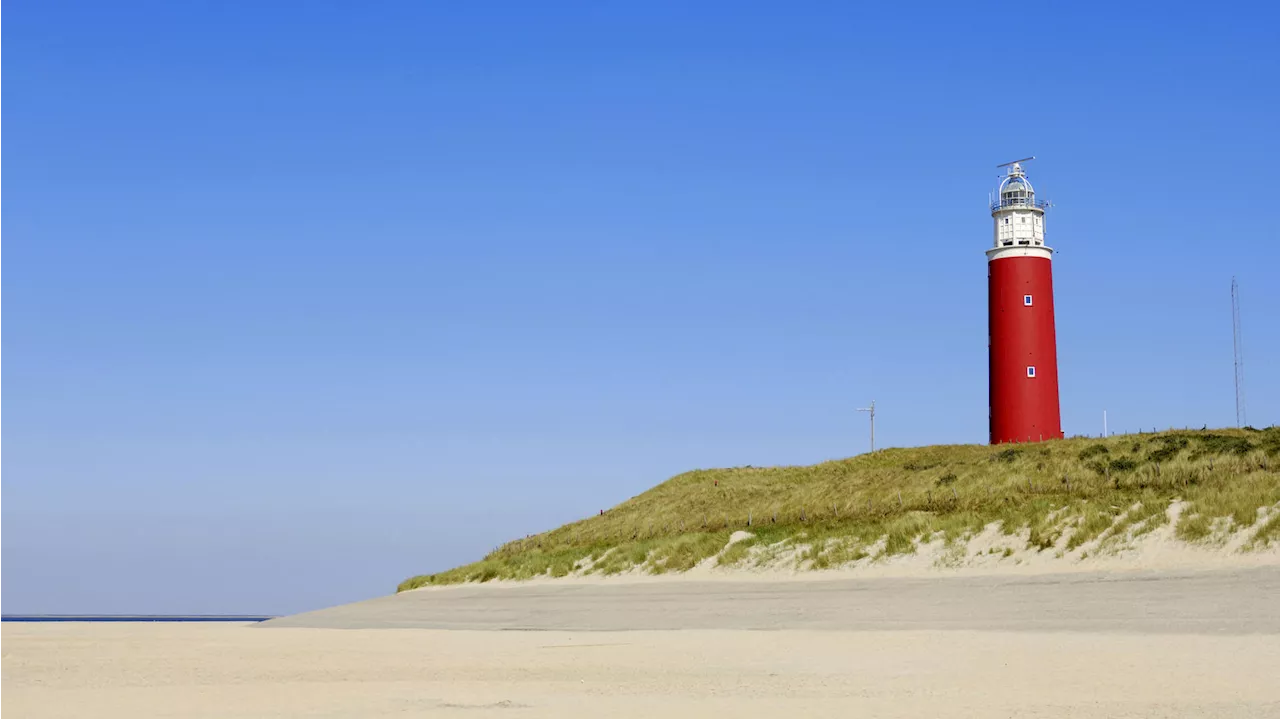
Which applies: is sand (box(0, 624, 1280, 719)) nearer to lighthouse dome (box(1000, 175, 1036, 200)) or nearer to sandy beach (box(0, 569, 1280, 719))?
sandy beach (box(0, 569, 1280, 719))

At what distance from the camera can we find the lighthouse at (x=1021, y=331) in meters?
58.0

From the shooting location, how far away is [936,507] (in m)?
43.0

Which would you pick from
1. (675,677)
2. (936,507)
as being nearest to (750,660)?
(675,677)

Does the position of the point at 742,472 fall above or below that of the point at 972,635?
above

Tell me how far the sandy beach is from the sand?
7 centimetres

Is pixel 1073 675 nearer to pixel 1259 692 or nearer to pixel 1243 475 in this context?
pixel 1259 692

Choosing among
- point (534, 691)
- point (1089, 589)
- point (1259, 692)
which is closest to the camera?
point (1259, 692)

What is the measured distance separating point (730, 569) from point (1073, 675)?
23.1 meters

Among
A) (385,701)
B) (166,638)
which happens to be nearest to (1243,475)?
(385,701)

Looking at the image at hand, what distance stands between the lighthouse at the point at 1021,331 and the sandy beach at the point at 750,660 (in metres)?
23.8

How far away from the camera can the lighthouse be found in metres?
58.0

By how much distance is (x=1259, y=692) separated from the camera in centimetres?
1778

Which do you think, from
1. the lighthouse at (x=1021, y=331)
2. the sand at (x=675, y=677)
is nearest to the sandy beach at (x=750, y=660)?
the sand at (x=675, y=677)

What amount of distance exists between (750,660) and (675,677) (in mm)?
2887
